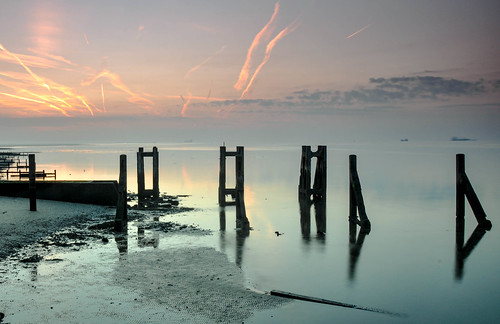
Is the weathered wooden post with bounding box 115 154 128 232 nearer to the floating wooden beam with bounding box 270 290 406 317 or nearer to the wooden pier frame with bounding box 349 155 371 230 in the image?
the floating wooden beam with bounding box 270 290 406 317

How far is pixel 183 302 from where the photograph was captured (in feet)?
29.4

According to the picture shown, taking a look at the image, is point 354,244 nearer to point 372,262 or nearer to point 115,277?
point 372,262

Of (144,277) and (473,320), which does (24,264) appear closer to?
(144,277)

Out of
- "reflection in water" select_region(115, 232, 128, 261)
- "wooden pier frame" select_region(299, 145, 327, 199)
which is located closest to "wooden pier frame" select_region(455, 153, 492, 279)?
"wooden pier frame" select_region(299, 145, 327, 199)

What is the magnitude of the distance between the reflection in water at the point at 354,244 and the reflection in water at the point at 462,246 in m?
3.00

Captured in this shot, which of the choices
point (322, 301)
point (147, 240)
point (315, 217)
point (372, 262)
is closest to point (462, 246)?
point (372, 262)

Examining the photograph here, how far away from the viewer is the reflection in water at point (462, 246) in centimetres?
1359

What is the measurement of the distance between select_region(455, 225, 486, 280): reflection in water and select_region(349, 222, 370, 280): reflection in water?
300 cm

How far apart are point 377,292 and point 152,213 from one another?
1222cm

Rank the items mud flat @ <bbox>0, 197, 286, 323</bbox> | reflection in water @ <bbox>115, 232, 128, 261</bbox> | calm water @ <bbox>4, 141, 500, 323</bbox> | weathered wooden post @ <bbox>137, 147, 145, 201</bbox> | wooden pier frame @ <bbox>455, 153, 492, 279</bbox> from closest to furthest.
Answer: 1. mud flat @ <bbox>0, 197, 286, 323</bbox>
2. calm water @ <bbox>4, 141, 500, 323</bbox>
3. reflection in water @ <bbox>115, 232, 128, 261</bbox>
4. wooden pier frame @ <bbox>455, 153, 492, 279</bbox>
5. weathered wooden post @ <bbox>137, 147, 145, 201</bbox>

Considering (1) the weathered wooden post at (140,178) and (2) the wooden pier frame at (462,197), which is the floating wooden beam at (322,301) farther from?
(1) the weathered wooden post at (140,178)

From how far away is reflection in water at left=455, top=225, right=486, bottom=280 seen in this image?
44.6 ft

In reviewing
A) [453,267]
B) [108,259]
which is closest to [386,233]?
[453,267]

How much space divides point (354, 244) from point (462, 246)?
13.6ft
